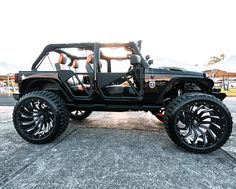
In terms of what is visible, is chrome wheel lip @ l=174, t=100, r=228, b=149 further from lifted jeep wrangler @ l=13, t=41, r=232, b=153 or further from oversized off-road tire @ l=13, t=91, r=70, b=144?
oversized off-road tire @ l=13, t=91, r=70, b=144

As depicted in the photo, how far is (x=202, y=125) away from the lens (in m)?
2.15

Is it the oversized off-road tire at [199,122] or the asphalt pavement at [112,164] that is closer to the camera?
the asphalt pavement at [112,164]

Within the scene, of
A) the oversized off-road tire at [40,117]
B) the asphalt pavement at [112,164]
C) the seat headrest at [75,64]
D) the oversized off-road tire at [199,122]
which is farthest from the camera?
the seat headrest at [75,64]

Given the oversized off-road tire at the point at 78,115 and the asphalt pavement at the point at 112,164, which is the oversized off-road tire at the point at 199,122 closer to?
the asphalt pavement at the point at 112,164

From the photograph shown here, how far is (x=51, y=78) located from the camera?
2.61 m

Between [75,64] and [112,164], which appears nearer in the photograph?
[112,164]

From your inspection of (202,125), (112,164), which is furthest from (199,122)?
Answer: (112,164)

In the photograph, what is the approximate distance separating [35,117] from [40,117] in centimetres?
8

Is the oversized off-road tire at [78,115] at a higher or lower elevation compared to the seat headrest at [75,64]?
lower

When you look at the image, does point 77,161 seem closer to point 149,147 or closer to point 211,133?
point 149,147

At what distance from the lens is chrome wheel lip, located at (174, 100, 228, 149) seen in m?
2.06

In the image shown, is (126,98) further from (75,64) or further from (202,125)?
(75,64)

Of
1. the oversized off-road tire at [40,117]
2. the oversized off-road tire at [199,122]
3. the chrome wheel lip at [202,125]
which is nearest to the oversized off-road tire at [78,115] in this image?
the oversized off-road tire at [40,117]

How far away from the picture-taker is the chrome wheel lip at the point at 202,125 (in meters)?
2.06
